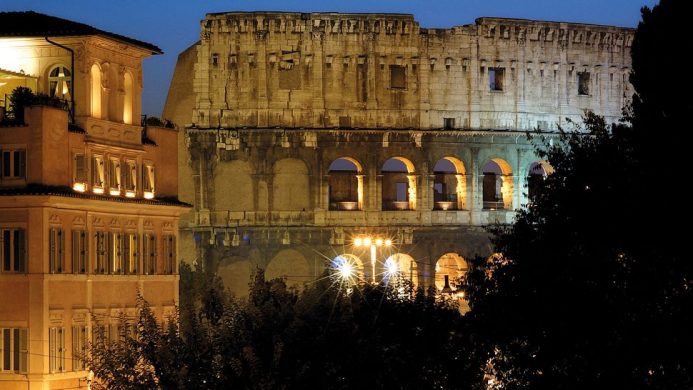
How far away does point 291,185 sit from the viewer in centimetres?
10075

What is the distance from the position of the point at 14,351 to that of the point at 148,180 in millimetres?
10428

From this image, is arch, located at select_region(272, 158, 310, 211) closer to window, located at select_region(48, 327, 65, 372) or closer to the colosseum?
the colosseum

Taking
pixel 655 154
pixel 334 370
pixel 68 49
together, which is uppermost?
pixel 68 49

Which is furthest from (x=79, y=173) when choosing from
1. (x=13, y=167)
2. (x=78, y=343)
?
(x=78, y=343)

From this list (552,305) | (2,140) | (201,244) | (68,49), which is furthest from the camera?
(201,244)

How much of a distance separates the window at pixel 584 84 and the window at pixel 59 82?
5048 cm

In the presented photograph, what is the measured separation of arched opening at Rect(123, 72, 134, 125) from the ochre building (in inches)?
1.7

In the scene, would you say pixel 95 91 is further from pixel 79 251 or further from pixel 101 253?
pixel 79 251

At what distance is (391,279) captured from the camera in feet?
218

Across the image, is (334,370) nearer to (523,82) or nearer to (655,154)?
(655,154)

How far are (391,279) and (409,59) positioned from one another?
3827 centimetres

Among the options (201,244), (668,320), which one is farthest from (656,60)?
(201,244)

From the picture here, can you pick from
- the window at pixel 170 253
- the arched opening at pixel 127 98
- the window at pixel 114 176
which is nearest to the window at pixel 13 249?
the window at pixel 114 176

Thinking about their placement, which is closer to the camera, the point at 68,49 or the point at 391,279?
the point at 68,49
